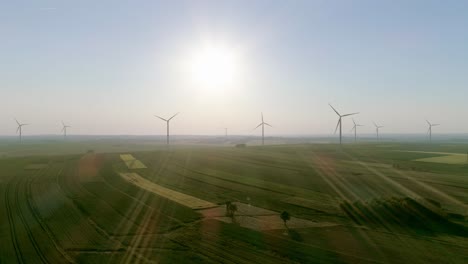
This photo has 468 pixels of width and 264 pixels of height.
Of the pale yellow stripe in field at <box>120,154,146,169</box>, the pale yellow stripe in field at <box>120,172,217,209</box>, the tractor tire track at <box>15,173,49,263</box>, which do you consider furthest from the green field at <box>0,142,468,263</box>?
the pale yellow stripe in field at <box>120,154,146,169</box>

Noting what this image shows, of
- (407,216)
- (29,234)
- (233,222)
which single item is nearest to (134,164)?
(29,234)

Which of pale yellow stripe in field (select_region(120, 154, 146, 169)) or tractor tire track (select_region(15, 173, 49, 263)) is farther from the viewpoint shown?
pale yellow stripe in field (select_region(120, 154, 146, 169))

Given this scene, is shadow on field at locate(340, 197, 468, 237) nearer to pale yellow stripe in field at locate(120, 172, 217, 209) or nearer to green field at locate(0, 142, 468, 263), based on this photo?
green field at locate(0, 142, 468, 263)

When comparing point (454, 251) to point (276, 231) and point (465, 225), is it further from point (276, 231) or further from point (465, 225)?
point (276, 231)

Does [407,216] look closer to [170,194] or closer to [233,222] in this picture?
[233,222]

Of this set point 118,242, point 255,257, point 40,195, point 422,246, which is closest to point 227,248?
point 255,257

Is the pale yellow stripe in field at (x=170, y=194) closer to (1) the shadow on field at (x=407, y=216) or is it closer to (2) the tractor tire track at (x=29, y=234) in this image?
(2) the tractor tire track at (x=29, y=234)
